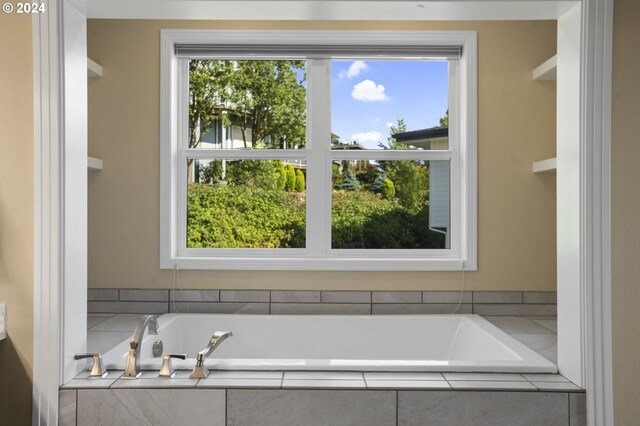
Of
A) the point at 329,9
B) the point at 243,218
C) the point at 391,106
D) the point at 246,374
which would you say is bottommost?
the point at 246,374

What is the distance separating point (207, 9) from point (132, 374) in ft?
4.39

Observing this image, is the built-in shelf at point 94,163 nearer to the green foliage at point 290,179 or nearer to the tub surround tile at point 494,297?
the green foliage at point 290,179

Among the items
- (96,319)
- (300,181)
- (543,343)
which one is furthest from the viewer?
(300,181)

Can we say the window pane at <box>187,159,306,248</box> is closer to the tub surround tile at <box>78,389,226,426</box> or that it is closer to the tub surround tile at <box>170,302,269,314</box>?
the tub surround tile at <box>170,302,269,314</box>

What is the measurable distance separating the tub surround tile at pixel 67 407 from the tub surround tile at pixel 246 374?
1.51 feet

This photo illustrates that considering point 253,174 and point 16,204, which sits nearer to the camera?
point 16,204

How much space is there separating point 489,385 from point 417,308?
3.97ft

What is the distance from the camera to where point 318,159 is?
311 centimetres

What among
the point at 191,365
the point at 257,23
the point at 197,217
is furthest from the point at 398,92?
the point at 191,365

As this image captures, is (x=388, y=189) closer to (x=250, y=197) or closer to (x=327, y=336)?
(x=250, y=197)

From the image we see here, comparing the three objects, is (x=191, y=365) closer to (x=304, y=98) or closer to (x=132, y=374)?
(x=132, y=374)

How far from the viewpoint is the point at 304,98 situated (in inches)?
124

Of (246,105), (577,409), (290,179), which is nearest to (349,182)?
(290,179)

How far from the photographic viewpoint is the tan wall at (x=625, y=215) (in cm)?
179
